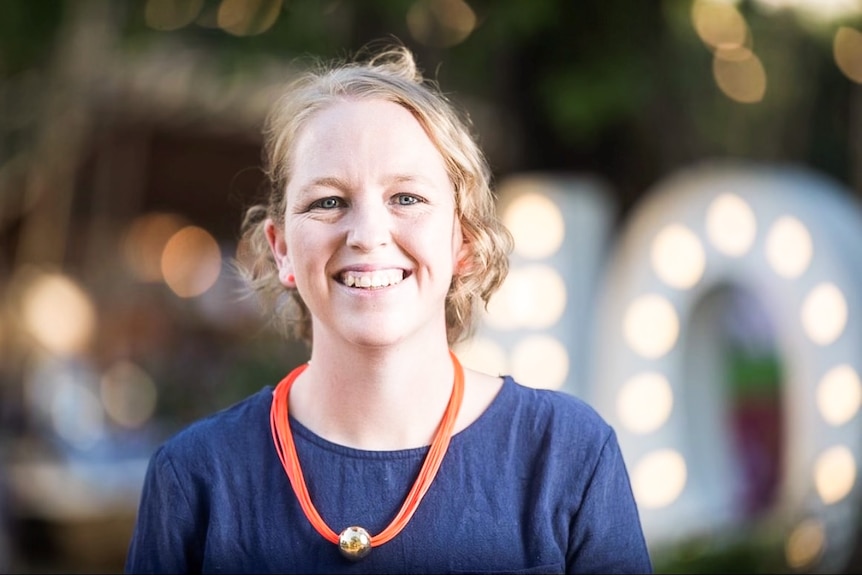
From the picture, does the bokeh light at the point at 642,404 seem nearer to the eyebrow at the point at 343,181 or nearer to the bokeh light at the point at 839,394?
the bokeh light at the point at 839,394

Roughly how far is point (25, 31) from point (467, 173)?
13.6 ft

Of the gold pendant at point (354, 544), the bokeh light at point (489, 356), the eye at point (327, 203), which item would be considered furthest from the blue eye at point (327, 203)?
the bokeh light at point (489, 356)

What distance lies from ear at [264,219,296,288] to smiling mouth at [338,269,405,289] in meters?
0.13

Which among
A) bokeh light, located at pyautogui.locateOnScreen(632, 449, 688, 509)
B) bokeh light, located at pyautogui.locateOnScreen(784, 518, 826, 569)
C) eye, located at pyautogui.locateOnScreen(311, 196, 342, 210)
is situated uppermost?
eye, located at pyautogui.locateOnScreen(311, 196, 342, 210)

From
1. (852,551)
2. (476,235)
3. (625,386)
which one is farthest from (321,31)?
(476,235)

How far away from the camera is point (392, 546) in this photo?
1.33 metres

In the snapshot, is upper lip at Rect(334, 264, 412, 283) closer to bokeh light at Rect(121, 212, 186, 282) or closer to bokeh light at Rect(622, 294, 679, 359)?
bokeh light at Rect(622, 294, 679, 359)

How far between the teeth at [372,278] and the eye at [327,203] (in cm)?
8

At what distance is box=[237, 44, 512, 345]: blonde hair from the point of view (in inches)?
53.9

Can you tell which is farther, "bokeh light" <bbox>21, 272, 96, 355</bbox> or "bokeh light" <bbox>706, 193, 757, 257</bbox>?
"bokeh light" <bbox>21, 272, 96, 355</bbox>

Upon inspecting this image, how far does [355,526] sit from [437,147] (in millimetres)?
479

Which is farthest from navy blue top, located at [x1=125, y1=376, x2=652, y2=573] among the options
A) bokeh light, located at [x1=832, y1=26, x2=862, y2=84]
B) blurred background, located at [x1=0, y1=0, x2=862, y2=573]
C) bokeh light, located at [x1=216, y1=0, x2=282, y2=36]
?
bokeh light, located at [x1=832, y1=26, x2=862, y2=84]

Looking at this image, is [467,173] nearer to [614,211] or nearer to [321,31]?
[321,31]

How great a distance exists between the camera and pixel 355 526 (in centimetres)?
134
